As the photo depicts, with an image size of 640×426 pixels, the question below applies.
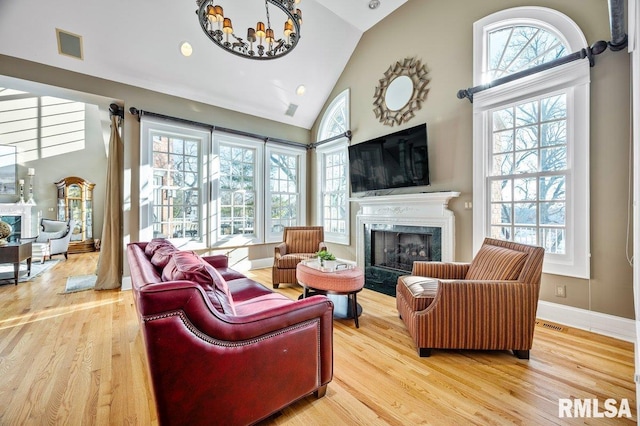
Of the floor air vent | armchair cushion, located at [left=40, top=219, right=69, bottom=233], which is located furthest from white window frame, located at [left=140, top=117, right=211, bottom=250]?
the floor air vent

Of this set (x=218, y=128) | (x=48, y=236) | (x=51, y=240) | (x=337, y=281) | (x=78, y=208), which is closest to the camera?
(x=337, y=281)

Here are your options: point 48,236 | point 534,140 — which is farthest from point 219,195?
point 48,236

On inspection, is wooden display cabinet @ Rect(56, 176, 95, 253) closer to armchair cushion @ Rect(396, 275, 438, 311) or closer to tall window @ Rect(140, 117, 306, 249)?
tall window @ Rect(140, 117, 306, 249)

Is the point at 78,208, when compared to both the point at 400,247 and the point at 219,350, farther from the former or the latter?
the point at 219,350

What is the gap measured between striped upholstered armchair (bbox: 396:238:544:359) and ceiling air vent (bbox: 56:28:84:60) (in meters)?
4.86

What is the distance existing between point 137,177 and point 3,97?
693 centimetres

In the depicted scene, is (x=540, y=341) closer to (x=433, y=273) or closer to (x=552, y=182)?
(x=433, y=273)

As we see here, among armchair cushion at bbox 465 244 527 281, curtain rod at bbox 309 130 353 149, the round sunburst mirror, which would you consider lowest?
armchair cushion at bbox 465 244 527 281

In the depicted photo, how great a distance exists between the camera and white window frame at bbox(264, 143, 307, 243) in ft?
17.5

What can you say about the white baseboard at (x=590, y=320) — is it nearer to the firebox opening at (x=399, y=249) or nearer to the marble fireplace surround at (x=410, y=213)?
the marble fireplace surround at (x=410, y=213)

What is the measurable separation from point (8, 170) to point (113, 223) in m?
6.06

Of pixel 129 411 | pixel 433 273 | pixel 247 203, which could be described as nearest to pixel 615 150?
pixel 433 273

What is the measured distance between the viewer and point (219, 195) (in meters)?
4.78

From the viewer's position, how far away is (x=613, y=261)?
2.46 meters
